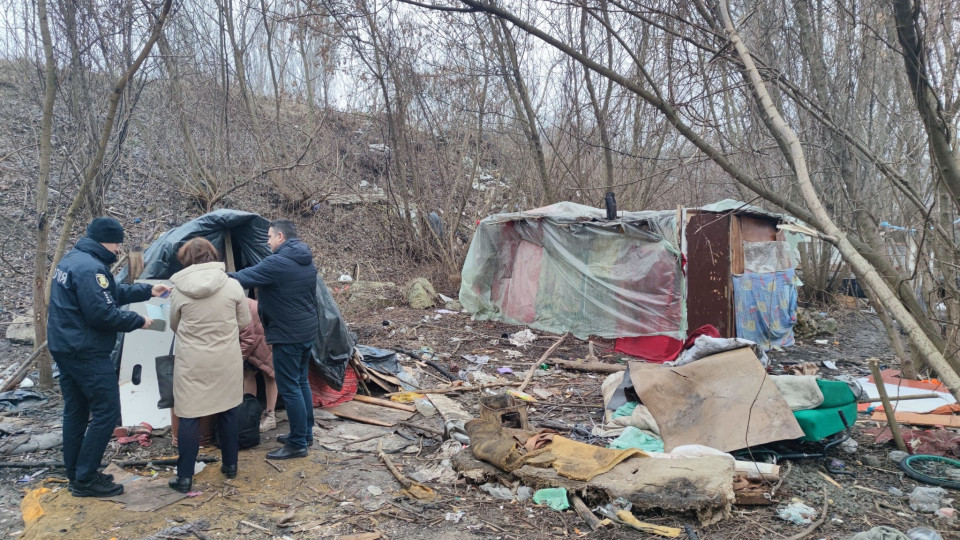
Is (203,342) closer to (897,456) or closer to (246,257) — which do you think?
(246,257)

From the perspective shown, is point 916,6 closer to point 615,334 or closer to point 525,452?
point 525,452

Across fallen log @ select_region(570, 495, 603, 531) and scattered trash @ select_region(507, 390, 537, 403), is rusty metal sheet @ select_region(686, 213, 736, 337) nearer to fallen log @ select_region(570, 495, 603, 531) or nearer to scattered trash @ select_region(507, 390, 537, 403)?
scattered trash @ select_region(507, 390, 537, 403)

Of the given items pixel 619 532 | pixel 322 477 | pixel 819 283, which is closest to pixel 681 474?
pixel 619 532

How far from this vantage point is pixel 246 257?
17.4ft

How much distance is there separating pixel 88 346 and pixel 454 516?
93.6 inches

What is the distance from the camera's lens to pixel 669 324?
832 cm

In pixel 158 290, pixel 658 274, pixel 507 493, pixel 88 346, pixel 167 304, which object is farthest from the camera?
pixel 658 274

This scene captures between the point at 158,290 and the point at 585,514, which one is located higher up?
the point at 158,290

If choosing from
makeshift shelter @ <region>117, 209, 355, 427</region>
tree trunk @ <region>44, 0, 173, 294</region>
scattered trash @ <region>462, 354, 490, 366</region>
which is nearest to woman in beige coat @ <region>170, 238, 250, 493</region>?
makeshift shelter @ <region>117, 209, 355, 427</region>

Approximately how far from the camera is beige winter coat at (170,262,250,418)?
382cm

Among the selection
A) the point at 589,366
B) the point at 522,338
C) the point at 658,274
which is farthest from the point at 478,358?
the point at 658,274

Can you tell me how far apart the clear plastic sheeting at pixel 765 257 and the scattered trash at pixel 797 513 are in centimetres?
543

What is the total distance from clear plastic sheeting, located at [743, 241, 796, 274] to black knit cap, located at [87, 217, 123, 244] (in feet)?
25.3

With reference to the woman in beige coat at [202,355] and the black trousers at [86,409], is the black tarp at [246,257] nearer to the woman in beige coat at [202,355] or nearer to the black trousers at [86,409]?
the woman in beige coat at [202,355]
